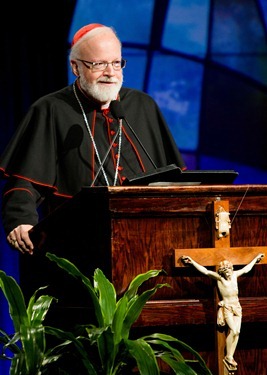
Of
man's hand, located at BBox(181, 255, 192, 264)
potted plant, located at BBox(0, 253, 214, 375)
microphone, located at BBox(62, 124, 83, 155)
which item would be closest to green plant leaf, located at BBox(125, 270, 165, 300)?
potted plant, located at BBox(0, 253, 214, 375)

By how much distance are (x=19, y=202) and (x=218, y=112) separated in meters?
2.55

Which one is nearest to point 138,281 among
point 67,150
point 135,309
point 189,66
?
point 135,309

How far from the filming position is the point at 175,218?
3.16m

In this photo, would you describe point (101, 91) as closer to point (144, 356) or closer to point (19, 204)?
point (19, 204)

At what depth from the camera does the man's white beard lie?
13.9 feet

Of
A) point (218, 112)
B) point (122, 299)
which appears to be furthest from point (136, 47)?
point (122, 299)

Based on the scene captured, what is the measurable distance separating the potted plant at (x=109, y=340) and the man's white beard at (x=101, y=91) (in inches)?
51.9

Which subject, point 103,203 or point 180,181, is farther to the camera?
point 180,181

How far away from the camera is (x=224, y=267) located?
314cm

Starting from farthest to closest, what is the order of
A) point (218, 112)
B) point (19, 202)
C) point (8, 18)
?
point (218, 112) < point (8, 18) < point (19, 202)

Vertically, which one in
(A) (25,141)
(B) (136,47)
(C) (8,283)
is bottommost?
(C) (8,283)

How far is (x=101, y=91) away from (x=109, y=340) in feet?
5.24

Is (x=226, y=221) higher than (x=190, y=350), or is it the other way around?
(x=226, y=221)

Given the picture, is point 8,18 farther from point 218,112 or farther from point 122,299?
point 122,299
